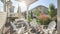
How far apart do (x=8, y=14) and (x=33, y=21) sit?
31 cm

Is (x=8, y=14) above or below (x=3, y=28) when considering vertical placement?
above

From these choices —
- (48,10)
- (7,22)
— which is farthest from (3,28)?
(48,10)

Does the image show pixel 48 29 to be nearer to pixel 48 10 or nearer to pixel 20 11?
pixel 48 10

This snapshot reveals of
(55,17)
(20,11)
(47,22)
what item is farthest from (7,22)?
(55,17)

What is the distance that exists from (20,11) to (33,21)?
0.20m

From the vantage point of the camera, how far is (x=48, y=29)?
5.00 feet

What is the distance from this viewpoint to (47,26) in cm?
153

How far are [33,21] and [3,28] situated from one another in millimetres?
360

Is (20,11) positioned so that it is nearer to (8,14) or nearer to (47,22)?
(8,14)

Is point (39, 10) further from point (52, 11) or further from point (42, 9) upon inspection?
point (52, 11)

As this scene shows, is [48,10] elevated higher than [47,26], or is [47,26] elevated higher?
[48,10]

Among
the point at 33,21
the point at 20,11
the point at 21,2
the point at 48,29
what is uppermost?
the point at 21,2

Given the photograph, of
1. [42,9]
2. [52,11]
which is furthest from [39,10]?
[52,11]

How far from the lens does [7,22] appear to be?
1465mm
